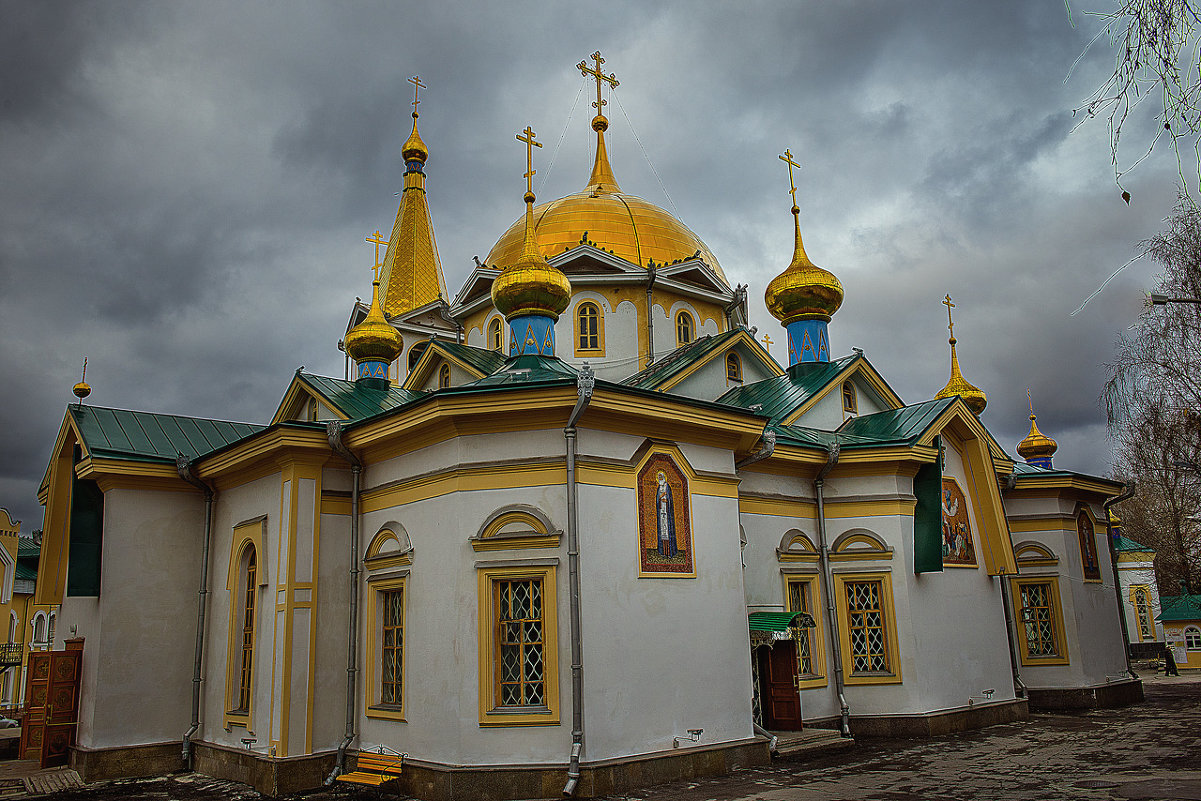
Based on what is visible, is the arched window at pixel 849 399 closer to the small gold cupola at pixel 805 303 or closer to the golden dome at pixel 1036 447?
the small gold cupola at pixel 805 303

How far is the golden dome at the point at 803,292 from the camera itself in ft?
51.8

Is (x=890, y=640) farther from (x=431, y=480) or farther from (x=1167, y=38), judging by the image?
(x=1167, y=38)

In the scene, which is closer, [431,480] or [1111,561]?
[431,480]

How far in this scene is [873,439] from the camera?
13.2 m

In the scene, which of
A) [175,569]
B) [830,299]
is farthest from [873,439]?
[175,569]

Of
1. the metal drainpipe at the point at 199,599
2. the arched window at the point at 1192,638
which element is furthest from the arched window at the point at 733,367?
the arched window at the point at 1192,638

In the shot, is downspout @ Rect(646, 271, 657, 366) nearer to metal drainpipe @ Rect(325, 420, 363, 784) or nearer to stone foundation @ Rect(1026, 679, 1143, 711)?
metal drainpipe @ Rect(325, 420, 363, 784)

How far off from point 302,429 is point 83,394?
654 centimetres

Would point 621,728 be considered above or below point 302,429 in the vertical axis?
below

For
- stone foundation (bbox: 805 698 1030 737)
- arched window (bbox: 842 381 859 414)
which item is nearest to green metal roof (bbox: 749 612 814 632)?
stone foundation (bbox: 805 698 1030 737)

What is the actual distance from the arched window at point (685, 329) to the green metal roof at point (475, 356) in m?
3.37

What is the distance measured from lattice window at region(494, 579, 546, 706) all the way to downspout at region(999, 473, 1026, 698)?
805 centimetres

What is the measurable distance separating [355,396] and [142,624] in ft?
14.1

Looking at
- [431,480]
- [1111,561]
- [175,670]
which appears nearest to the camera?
[431,480]
